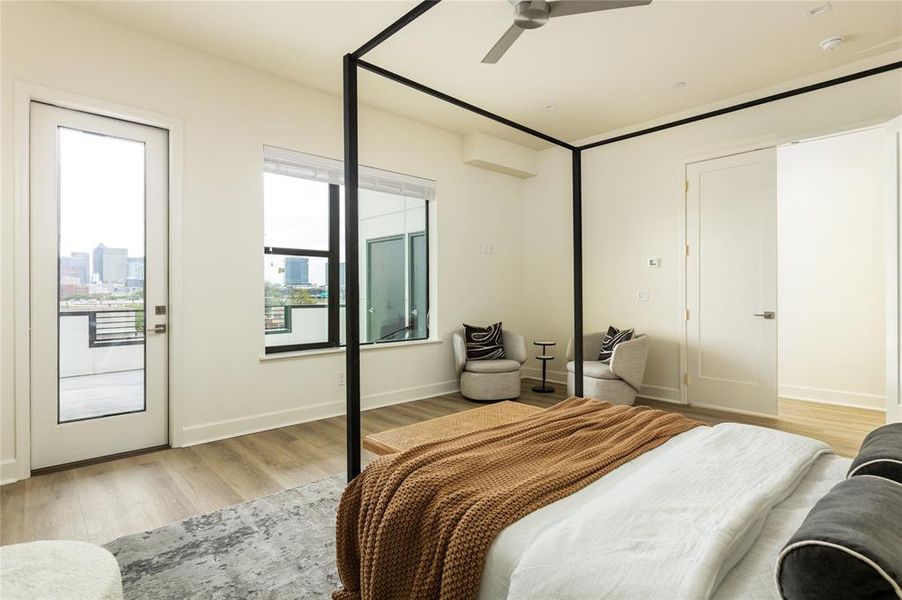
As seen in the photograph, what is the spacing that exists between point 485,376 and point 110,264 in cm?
329

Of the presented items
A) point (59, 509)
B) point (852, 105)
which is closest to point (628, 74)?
point (852, 105)

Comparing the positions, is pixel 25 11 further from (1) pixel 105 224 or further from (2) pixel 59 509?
(2) pixel 59 509

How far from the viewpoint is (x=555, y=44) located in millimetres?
3346

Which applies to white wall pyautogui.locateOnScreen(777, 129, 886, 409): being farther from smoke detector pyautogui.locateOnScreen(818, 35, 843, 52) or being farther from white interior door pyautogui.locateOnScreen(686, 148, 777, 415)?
smoke detector pyautogui.locateOnScreen(818, 35, 843, 52)

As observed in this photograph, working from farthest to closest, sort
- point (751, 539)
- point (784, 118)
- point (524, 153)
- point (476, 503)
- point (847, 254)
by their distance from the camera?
point (524, 153), point (847, 254), point (784, 118), point (476, 503), point (751, 539)

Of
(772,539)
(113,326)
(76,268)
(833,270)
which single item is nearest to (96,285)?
(76,268)

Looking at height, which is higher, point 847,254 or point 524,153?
point 524,153

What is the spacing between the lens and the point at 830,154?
15.0 feet

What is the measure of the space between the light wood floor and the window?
95 cm

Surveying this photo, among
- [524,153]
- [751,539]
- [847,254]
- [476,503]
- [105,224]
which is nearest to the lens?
[751,539]

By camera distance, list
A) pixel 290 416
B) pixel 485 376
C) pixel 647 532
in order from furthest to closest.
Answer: pixel 485 376
pixel 290 416
pixel 647 532

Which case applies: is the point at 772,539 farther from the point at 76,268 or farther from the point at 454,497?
the point at 76,268

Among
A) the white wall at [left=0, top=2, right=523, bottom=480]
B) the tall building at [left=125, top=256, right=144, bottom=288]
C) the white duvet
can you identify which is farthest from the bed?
the tall building at [left=125, top=256, right=144, bottom=288]

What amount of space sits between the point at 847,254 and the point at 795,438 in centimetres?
400
